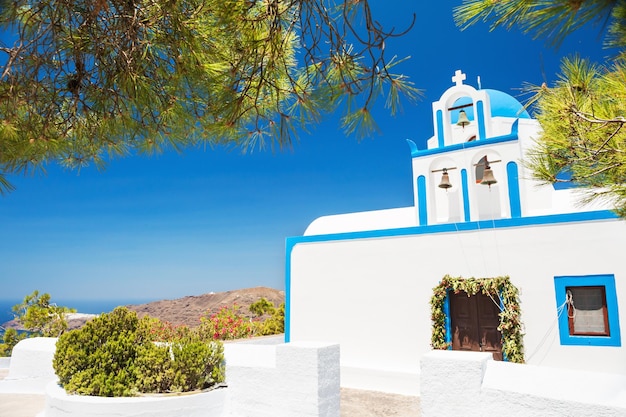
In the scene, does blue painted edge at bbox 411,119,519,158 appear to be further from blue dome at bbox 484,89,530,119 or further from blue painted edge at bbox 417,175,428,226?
blue dome at bbox 484,89,530,119

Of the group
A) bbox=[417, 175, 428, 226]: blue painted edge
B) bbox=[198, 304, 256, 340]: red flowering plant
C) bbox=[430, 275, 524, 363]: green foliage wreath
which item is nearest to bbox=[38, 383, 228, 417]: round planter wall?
bbox=[430, 275, 524, 363]: green foliage wreath

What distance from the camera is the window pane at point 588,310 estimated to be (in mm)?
6985

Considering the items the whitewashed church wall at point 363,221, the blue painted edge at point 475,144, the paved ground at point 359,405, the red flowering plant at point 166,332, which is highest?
the blue painted edge at point 475,144

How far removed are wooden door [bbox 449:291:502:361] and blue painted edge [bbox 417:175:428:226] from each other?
1.61m

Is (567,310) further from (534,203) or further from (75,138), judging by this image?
(75,138)

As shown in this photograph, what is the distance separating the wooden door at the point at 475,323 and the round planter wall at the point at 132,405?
454cm

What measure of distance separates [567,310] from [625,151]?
4171 millimetres

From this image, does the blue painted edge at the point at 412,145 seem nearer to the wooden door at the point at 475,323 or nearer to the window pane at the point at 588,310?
the wooden door at the point at 475,323

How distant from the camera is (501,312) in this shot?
A: 25.2ft

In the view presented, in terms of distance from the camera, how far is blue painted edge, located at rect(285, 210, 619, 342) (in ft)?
23.8

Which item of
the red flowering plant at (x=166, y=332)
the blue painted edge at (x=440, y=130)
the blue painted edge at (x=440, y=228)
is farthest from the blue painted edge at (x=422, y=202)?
the red flowering plant at (x=166, y=332)

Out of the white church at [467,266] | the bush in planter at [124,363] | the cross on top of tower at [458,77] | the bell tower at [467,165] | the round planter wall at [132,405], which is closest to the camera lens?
the round planter wall at [132,405]

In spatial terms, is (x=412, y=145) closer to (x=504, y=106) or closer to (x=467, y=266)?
(x=504, y=106)

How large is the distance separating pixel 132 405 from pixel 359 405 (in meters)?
3.52
